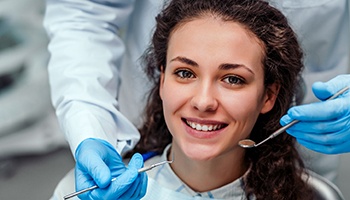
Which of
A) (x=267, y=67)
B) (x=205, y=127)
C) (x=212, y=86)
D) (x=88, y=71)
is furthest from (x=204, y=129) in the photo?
(x=88, y=71)

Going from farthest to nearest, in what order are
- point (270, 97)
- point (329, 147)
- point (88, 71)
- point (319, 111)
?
point (88, 71) → point (270, 97) → point (329, 147) → point (319, 111)

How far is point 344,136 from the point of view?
1.57 m

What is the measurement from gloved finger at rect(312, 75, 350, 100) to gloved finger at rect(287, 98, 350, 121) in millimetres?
33

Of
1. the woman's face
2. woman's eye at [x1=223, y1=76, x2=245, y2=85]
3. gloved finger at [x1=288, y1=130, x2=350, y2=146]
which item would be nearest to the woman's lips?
the woman's face

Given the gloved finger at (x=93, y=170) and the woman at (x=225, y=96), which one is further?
the woman at (x=225, y=96)

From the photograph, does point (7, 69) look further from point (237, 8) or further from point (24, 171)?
point (237, 8)

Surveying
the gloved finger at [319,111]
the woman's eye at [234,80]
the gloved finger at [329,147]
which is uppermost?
the gloved finger at [319,111]

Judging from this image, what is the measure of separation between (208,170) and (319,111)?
0.45 meters

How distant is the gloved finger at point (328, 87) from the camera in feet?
5.00

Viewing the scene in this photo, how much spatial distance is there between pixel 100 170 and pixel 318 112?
21.0 inches

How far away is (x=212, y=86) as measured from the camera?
5.48ft

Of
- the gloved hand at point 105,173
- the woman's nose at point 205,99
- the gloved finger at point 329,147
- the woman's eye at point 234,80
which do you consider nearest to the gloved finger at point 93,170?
the gloved hand at point 105,173

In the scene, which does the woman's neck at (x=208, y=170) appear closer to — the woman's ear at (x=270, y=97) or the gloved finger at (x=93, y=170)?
the woman's ear at (x=270, y=97)

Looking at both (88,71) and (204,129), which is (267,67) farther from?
(88,71)
